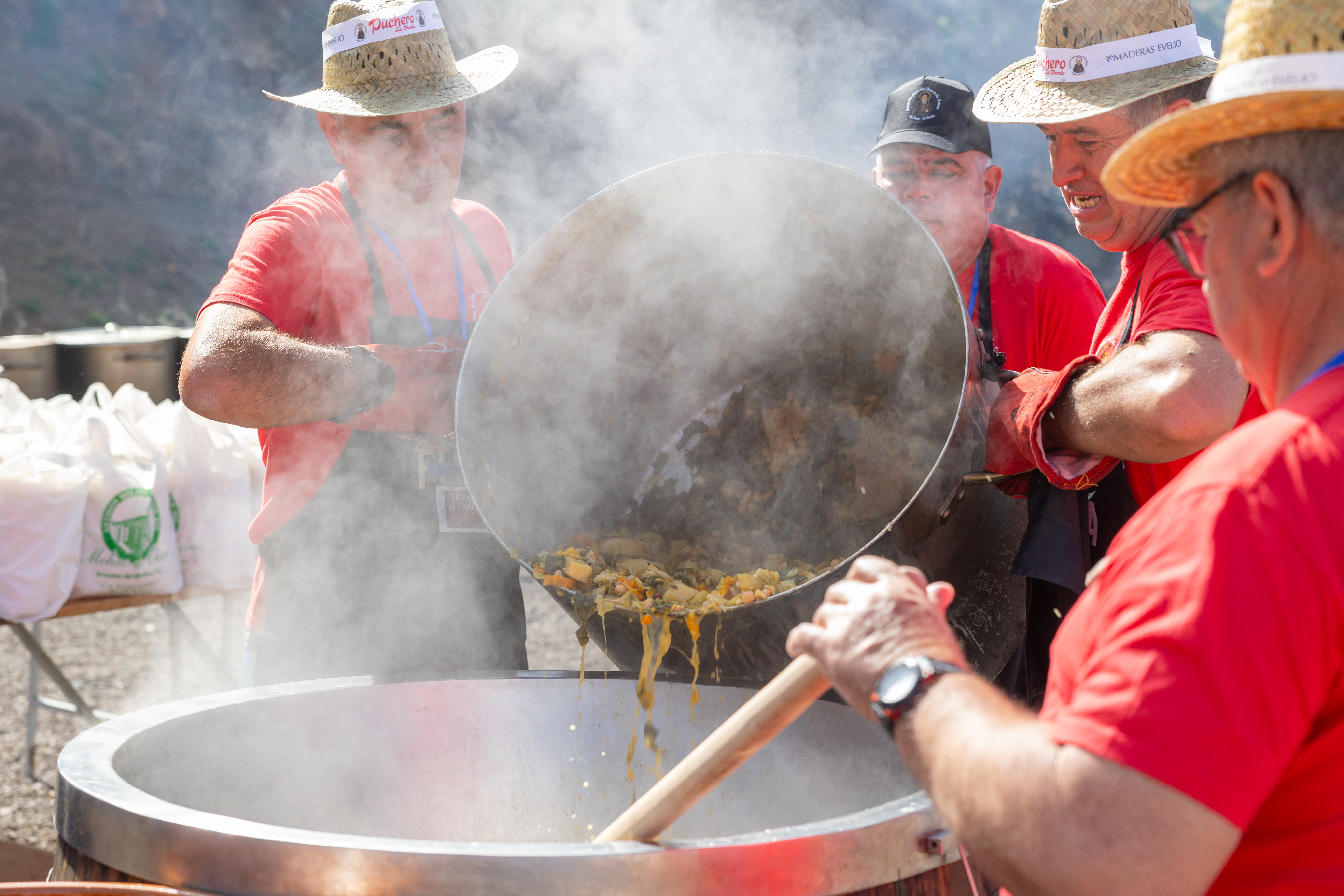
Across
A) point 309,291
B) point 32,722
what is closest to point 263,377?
point 309,291

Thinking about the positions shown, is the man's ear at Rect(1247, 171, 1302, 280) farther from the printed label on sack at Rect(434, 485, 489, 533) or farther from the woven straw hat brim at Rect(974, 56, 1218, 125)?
the printed label on sack at Rect(434, 485, 489, 533)

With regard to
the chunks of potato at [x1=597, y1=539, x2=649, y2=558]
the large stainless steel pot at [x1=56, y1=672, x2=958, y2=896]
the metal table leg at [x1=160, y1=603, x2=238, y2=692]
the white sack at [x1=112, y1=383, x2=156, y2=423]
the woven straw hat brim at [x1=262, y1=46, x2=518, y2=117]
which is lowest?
the metal table leg at [x1=160, y1=603, x2=238, y2=692]

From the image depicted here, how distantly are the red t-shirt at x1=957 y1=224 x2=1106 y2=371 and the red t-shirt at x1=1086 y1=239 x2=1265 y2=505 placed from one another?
0.62 m

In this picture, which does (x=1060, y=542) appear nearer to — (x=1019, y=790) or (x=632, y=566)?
(x=632, y=566)

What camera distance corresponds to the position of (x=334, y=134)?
2674 mm

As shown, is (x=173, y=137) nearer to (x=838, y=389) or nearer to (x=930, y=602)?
(x=838, y=389)

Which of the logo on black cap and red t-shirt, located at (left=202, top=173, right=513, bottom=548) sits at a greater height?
the logo on black cap

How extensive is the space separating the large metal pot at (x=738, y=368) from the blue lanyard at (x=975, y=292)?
65 centimetres

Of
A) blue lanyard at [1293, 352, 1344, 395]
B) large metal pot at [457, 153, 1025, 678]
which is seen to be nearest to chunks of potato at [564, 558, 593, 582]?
large metal pot at [457, 153, 1025, 678]

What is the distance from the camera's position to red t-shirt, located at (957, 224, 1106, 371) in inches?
108

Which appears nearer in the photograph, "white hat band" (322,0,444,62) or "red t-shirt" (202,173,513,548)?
"red t-shirt" (202,173,513,548)

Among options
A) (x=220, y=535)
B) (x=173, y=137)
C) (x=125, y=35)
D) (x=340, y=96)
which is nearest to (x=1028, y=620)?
(x=340, y=96)

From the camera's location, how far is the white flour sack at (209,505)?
4121 millimetres

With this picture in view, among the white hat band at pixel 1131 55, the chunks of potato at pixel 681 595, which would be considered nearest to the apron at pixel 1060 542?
the white hat band at pixel 1131 55
